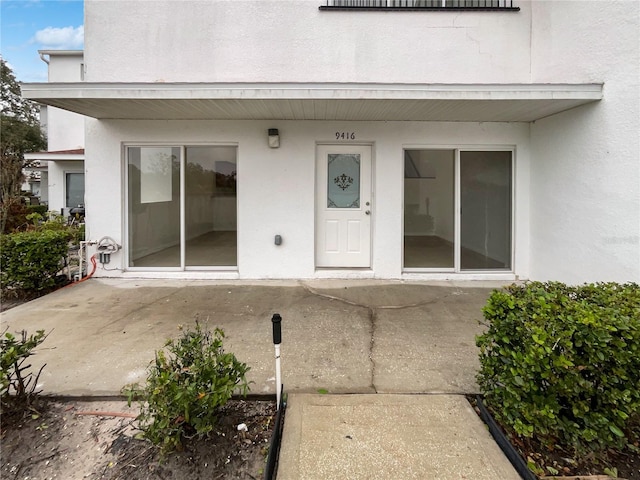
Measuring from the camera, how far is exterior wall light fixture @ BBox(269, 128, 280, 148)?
5.79 meters

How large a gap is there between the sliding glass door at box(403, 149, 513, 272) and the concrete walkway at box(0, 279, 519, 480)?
59cm

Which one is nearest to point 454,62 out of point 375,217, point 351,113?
point 351,113

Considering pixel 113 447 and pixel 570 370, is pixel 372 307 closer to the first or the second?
pixel 570 370

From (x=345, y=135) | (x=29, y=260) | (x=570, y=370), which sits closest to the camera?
(x=570, y=370)

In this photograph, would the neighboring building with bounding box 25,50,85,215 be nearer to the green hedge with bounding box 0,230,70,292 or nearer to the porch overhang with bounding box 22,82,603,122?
the green hedge with bounding box 0,230,70,292

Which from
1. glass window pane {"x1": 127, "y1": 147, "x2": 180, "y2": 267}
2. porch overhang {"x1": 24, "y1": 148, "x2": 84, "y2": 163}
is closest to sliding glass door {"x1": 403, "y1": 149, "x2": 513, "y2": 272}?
glass window pane {"x1": 127, "y1": 147, "x2": 180, "y2": 267}

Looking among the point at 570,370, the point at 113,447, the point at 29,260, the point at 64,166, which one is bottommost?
the point at 113,447

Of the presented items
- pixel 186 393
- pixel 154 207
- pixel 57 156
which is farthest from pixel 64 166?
pixel 186 393

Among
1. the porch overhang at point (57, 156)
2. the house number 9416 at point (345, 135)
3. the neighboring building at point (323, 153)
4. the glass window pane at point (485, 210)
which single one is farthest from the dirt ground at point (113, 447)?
the porch overhang at point (57, 156)

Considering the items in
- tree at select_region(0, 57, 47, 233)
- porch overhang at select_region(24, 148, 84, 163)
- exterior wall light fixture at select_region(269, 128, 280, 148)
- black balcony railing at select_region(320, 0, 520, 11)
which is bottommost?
exterior wall light fixture at select_region(269, 128, 280, 148)

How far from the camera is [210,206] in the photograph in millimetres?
6152

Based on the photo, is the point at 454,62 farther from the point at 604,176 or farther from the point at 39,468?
the point at 39,468

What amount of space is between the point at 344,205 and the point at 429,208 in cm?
153

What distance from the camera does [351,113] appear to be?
543 centimetres
